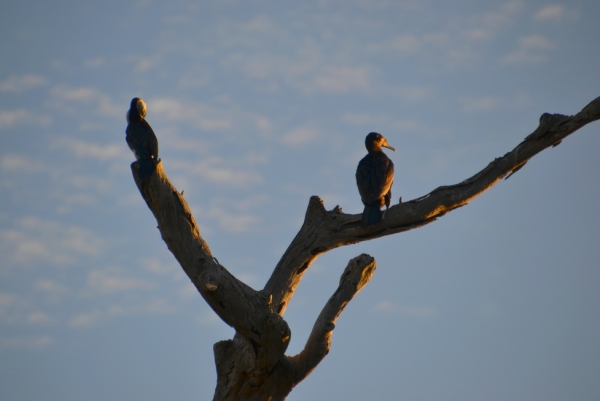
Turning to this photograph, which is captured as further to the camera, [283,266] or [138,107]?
[138,107]

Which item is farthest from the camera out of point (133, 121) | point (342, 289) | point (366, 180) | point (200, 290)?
point (366, 180)

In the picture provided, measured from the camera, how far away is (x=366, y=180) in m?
9.09

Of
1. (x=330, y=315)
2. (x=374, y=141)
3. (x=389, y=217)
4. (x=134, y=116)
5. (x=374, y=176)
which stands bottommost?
(x=330, y=315)

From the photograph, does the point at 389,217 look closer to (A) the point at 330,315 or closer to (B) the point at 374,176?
(A) the point at 330,315

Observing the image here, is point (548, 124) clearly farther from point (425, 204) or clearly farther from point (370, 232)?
point (370, 232)

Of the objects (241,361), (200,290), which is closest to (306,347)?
(241,361)

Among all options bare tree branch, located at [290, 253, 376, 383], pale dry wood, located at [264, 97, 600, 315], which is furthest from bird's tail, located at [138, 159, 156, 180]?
bare tree branch, located at [290, 253, 376, 383]

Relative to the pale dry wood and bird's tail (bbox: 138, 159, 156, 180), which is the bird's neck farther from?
the pale dry wood

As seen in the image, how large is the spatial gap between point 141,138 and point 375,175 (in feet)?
9.44

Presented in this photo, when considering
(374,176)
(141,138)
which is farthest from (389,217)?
(141,138)

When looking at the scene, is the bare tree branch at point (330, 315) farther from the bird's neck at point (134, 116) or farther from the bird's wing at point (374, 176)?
the bird's neck at point (134, 116)

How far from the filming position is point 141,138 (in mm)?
7668

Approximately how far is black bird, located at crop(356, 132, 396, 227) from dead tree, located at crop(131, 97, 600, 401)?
1.84 ft

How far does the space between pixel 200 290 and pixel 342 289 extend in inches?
52.4
